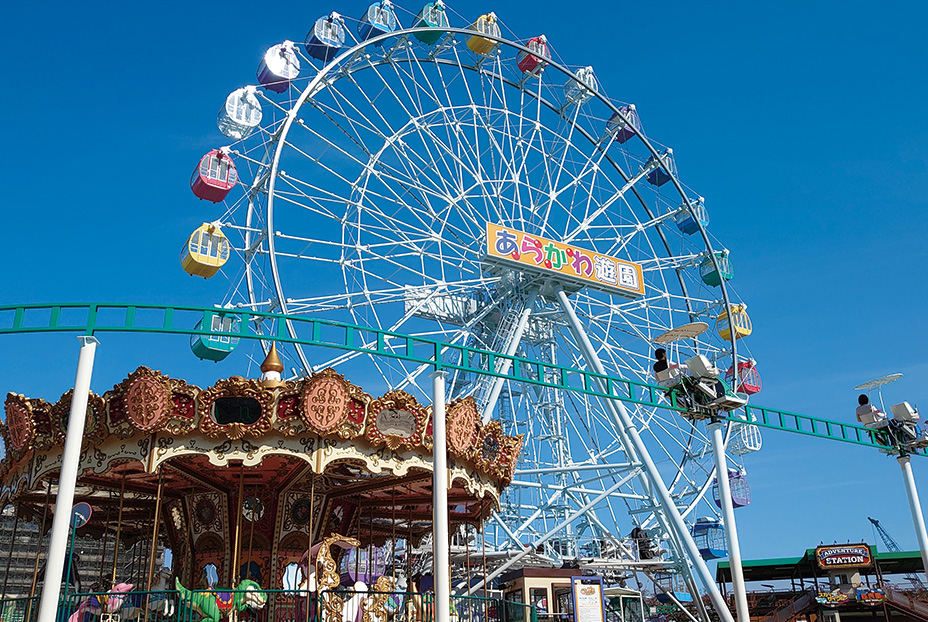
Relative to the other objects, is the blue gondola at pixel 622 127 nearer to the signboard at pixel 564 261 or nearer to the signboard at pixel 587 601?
the signboard at pixel 564 261

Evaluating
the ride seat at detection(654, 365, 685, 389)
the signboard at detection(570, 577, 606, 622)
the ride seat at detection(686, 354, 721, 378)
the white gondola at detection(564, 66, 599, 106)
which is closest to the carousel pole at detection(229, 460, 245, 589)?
the ride seat at detection(654, 365, 685, 389)

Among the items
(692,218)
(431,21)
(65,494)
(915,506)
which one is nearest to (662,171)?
(692,218)

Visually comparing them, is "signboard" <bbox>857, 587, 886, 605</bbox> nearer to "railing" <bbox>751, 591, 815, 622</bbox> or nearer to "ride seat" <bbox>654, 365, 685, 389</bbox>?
"railing" <bbox>751, 591, 815, 622</bbox>

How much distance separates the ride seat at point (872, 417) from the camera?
660 inches

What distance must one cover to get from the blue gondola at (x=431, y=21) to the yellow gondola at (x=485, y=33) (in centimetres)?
103

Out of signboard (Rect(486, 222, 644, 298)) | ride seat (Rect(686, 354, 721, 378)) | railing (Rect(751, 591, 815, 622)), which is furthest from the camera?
railing (Rect(751, 591, 815, 622))

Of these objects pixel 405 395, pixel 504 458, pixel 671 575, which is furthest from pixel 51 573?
pixel 671 575

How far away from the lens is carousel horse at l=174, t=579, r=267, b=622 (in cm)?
1116

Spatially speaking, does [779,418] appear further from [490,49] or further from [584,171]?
[490,49]

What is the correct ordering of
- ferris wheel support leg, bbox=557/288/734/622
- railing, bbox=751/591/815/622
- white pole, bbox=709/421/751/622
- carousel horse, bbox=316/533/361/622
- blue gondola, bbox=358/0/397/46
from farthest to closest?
railing, bbox=751/591/815/622
blue gondola, bbox=358/0/397/46
ferris wheel support leg, bbox=557/288/734/622
white pole, bbox=709/421/751/622
carousel horse, bbox=316/533/361/622

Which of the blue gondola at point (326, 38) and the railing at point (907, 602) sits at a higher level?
the blue gondola at point (326, 38)

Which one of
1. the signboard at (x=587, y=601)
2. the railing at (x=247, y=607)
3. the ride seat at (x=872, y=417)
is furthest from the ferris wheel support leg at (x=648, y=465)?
the railing at (x=247, y=607)

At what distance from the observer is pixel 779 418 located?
619 inches

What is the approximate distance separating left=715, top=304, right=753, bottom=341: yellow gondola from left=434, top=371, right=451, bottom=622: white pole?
16.0m
